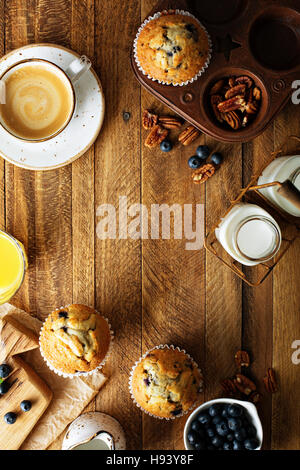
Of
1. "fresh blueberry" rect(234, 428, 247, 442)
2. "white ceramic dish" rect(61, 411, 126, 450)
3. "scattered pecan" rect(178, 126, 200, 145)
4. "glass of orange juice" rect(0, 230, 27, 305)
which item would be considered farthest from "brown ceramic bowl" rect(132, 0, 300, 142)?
"white ceramic dish" rect(61, 411, 126, 450)

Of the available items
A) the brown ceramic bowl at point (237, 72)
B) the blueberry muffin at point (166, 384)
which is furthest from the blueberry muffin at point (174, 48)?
the blueberry muffin at point (166, 384)

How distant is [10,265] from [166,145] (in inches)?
26.2

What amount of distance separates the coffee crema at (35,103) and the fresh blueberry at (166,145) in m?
0.33

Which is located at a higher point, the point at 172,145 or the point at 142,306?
the point at 172,145

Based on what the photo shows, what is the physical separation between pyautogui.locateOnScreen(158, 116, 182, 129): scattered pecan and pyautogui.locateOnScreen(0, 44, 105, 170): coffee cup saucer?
21 cm

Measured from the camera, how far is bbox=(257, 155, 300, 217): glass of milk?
1.42 m

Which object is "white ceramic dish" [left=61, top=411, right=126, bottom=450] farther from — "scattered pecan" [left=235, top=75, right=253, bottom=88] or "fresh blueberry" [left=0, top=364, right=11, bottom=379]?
"scattered pecan" [left=235, top=75, right=253, bottom=88]

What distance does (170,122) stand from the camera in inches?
60.5

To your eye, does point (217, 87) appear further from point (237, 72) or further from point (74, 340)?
point (74, 340)

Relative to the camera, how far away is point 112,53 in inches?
61.2

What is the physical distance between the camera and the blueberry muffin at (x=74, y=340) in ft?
4.63
